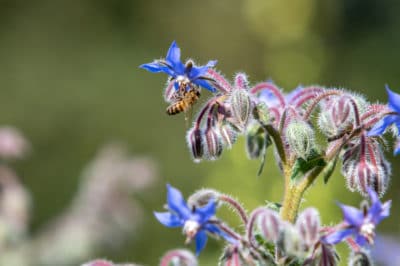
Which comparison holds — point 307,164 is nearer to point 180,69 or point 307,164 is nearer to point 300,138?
point 300,138

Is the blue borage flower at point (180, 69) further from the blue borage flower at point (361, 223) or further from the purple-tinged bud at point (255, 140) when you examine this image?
the blue borage flower at point (361, 223)

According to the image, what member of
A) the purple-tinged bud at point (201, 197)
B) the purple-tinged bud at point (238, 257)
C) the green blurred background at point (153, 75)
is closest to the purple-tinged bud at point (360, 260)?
the purple-tinged bud at point (238, 257)

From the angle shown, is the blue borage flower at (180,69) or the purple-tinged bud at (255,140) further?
the purple-tinged bud at (255,140)

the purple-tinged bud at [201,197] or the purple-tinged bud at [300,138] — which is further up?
the purple-tinged bud at [300,138]

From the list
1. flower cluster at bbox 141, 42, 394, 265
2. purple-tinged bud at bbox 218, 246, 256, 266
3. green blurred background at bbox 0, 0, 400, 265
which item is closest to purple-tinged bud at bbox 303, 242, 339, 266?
flower cluster at bbox 141, 42, 394, 265

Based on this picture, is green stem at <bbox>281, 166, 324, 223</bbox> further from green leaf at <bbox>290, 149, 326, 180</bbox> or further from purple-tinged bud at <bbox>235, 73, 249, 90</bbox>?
purple-tinged bud at <bbox>235, 73, 249, 90</bbox>

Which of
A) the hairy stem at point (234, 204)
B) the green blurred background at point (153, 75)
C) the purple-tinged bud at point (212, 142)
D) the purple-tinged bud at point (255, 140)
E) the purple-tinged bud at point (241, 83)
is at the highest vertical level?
the green blurred background at point (153, 75)

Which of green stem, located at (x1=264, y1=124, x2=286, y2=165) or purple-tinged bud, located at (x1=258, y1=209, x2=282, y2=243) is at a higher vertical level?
green stem, located at (x1=264, y1=124, x2=286, y2=165)
